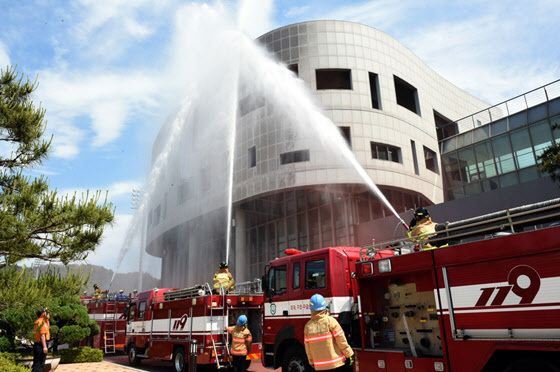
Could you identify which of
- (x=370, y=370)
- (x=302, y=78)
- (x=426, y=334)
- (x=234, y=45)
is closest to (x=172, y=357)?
(x=370, y=370)

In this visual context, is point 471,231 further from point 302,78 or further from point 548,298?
point 302,78

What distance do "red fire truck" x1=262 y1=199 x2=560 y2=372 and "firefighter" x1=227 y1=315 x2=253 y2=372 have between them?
3.81 feet

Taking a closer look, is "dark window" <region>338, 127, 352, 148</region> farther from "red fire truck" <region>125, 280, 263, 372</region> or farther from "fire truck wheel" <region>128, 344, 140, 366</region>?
"fire truck wheel" <region>128, 344, 140, 366</region>

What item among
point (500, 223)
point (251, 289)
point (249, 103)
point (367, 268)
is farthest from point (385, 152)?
point (500, 223)

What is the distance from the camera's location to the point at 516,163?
80.6 ft

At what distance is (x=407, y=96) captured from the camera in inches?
1280

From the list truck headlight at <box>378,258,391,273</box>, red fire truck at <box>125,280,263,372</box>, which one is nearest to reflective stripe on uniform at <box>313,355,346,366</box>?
truck headlight at <box>378,258,391,273</box>

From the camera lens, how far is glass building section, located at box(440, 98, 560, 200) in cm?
2341

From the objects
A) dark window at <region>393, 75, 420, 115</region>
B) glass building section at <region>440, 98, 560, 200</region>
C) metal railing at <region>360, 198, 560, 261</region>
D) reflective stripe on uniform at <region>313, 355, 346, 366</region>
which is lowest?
reflective stripe on uniform at <region>313, 355, 346, 366</region>

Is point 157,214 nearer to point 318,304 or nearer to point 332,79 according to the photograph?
point 332,79

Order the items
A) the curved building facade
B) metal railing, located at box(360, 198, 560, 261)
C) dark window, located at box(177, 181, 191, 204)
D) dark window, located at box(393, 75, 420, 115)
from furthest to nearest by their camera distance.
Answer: dark window, located at box(177, 181, 191, 204) → dark window, located at box(393, 75, 420, 115) → the curved building facade → metal railing, located at box(360, 198, 560, 261)

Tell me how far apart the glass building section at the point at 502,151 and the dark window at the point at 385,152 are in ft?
18.3

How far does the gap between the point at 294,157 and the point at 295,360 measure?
19.5 metres

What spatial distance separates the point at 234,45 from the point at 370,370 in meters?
21.5
